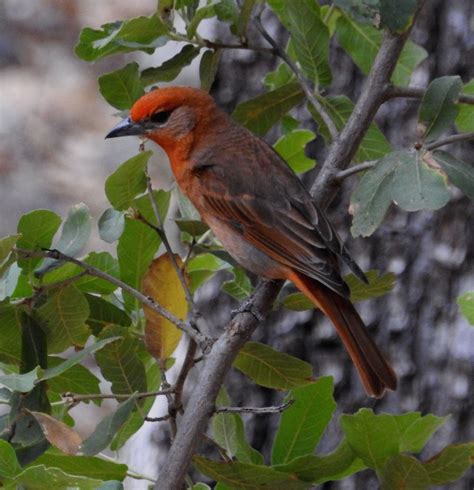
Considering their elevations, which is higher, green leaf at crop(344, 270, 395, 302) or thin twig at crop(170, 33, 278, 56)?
thin twig at crop(170, 33, 278, 56)

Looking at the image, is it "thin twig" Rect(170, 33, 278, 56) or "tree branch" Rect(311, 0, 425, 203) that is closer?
"tree branch" Rect(311, 0, 425, 203)

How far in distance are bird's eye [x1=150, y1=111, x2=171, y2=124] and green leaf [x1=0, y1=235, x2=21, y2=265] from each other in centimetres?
79

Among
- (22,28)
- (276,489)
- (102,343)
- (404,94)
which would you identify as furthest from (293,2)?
(22,28)

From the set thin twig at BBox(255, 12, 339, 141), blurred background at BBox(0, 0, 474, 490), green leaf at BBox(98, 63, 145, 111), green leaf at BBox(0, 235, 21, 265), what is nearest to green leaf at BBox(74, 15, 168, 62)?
green leaf at BBox(98, 63, 145, 111)

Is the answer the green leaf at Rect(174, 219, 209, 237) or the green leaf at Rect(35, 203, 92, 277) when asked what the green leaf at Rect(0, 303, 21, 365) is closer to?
the green leaf at Rect(35, 203, 92, 277)

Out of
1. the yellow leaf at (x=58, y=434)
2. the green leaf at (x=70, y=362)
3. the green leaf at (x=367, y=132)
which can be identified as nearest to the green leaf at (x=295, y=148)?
the green leaf at (x=367, y=132)

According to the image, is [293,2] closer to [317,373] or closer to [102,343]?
[102,343]

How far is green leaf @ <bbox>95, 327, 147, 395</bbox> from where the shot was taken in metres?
1.48

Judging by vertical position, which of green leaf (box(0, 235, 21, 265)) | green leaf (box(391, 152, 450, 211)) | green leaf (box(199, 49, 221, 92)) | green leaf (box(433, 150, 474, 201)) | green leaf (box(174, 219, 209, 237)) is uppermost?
green leaf (box(199, 49, 221, 92))

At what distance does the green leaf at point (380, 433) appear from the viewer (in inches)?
53.4

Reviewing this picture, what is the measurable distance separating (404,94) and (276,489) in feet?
1.97

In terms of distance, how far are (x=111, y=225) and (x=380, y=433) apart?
18.9 inches

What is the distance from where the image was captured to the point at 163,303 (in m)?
1.60

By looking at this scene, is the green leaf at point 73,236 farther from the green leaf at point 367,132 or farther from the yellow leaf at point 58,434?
the green leaf at point 367,132
